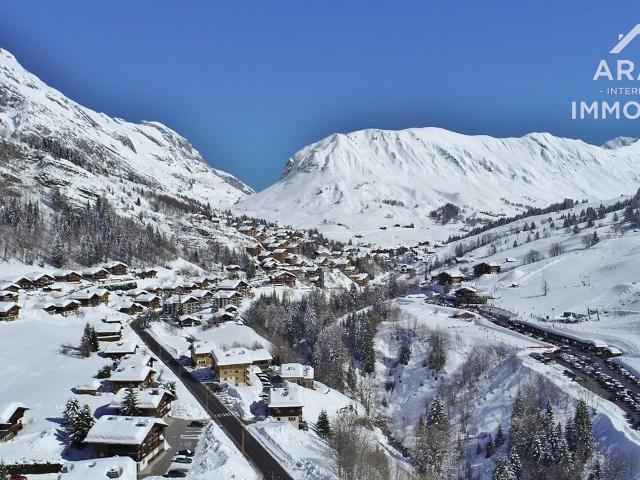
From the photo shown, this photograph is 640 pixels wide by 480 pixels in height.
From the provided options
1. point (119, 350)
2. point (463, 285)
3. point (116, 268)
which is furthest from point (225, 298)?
point (463, 285)

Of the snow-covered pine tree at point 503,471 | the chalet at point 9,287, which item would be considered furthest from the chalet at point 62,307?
the snow-covered pine tree at point 503,471

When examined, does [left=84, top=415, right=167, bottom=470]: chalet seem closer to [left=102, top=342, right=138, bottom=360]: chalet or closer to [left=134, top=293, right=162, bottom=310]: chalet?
[left=102, top=342, right=138, bottom=360]: chalet

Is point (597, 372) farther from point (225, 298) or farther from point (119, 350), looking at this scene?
point (225, 298)

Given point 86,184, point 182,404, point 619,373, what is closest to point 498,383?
point 619,373

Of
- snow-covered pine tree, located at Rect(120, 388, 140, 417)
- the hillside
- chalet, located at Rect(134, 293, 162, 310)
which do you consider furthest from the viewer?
the hillside

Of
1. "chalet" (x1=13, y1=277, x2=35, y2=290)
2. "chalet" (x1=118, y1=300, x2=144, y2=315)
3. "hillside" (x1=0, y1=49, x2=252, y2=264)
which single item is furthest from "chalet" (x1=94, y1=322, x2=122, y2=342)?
"hillside" (x1=0, y1=49, x2=252, y2=264)

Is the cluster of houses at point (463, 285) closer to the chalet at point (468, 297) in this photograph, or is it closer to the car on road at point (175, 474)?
the chalet at point (468, 297)
